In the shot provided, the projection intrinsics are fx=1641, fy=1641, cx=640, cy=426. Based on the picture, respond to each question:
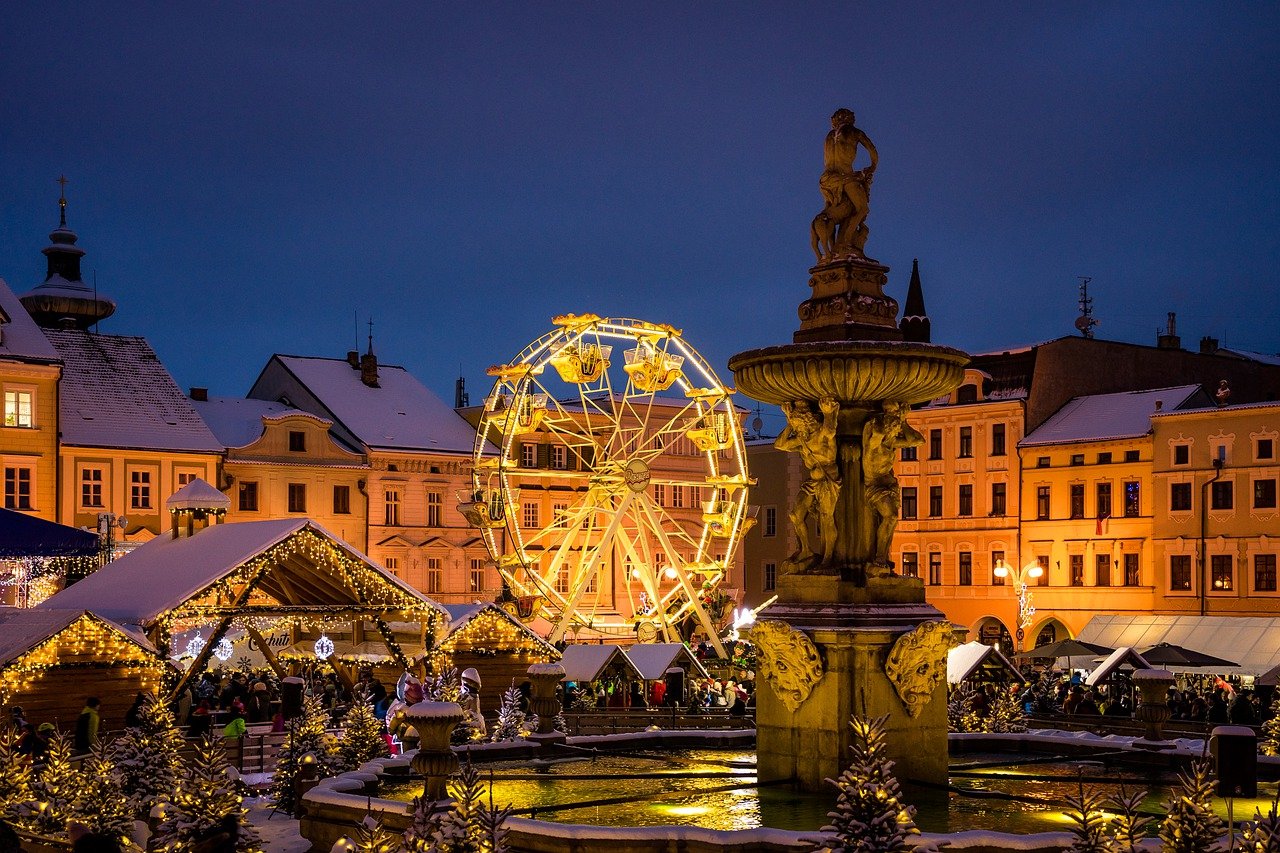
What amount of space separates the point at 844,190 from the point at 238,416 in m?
45.1

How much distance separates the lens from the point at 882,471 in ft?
54.1

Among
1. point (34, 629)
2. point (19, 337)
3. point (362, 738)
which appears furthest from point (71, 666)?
point (19, 337)

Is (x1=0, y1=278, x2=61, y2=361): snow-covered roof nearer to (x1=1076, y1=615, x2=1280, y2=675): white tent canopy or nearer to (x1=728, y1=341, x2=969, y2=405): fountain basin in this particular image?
(x1=1076, y1=615, x2=1280, y2=675): white tent canopy

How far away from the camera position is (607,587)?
6838 centimetres

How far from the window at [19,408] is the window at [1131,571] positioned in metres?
34.4

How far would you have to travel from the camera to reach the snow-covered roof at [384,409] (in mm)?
Result: 61750

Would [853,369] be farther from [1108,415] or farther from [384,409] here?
[384,409]

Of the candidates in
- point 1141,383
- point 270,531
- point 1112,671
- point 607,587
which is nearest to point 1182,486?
point 1141,383

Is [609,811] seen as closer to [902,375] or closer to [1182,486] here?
[902,375]

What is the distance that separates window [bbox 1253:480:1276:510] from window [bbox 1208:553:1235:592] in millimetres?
1907

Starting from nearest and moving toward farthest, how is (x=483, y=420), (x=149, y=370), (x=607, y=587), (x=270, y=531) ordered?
(x=270, y=531), (x=483, y=420), (x=149, y=370), (x=607, y=587)

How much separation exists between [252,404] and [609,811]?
47.6 metres

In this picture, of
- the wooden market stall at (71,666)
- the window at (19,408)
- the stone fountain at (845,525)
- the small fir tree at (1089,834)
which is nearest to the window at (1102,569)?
the window at (19,408)

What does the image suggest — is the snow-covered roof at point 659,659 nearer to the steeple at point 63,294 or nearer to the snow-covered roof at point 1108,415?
the snow-covered roof at point 1108,415
